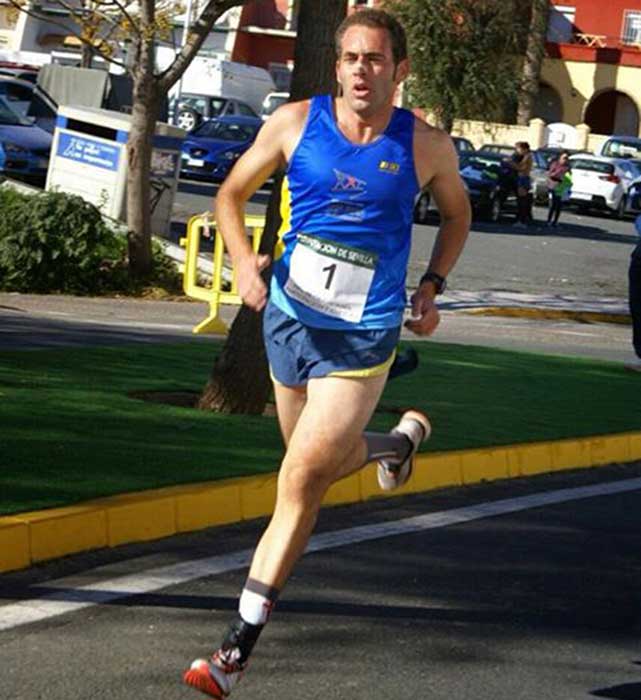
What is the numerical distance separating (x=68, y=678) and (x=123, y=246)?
1884 cm

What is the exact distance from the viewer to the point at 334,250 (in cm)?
627

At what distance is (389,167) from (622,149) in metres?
56.2

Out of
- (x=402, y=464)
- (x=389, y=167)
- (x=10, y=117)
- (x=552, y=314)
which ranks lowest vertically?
(x=552, y=314)

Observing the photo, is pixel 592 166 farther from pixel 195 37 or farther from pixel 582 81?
pixel 195 37

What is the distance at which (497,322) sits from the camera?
2459 centimetres

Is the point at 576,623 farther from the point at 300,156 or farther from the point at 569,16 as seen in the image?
the point at 569,16

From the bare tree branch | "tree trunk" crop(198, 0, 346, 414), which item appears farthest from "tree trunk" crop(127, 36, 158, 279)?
"tree trunk" crop(198, 0, 346, 414)

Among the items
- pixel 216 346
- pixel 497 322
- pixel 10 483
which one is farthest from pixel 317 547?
pixel 497 322

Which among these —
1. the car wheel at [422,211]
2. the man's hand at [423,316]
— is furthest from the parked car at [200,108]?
the man's hand at [423,316]

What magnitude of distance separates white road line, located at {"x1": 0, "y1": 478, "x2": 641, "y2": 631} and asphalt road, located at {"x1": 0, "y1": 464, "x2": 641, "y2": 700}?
0.01 metres

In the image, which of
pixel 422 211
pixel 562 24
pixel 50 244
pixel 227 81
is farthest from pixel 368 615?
pixel 562 24

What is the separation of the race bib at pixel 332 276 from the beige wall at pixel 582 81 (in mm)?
74562

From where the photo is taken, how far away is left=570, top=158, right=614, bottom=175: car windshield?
52.0 meters

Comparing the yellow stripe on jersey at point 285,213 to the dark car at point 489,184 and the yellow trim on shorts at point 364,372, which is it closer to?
the yellow trim on shorts at point 364,372
